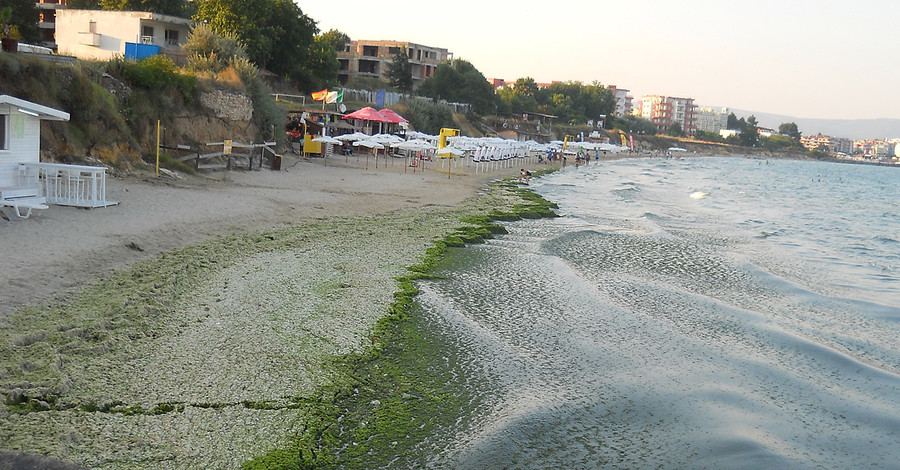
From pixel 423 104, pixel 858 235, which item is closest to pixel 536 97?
pixel 423 104

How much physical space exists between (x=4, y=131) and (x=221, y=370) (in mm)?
8398

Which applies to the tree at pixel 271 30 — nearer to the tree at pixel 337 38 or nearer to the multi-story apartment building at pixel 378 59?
the tree at pixel 337 38

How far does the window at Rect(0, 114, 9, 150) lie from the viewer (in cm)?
1236

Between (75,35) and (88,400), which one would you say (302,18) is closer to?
(75,35)

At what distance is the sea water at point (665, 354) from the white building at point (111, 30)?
116 feet

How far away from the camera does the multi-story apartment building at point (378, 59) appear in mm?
85750

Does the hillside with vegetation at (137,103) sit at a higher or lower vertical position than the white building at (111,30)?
lower

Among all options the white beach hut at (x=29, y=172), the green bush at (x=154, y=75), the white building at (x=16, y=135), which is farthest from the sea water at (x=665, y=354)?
the green bush at (x=154, y=75)

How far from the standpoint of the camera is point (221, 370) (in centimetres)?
691

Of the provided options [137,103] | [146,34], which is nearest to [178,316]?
[137,103]

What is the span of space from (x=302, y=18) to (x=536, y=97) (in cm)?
7530

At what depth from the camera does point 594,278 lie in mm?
13547

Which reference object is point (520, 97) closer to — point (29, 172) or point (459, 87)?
point (459, 87)

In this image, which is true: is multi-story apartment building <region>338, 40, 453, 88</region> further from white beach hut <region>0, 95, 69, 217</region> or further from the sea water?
white beach hut <region>0, 95, 69, 217</region>
